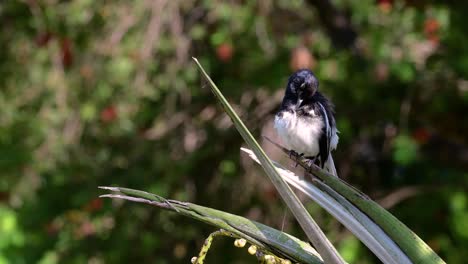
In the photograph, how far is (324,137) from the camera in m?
2.44

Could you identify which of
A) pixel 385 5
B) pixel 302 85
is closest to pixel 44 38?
pixel 385 5

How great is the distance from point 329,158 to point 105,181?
75.3 inches

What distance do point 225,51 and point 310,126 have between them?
1892 mm

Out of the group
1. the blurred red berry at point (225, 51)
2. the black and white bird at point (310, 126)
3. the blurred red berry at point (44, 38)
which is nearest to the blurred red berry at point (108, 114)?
the blurred red berry at point (44, 38)

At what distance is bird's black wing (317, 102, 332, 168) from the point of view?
7.95 feet

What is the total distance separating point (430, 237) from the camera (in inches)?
161

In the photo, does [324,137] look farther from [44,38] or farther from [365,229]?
[44,38]

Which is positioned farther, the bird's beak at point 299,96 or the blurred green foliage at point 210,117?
the blurred green foliage at point 210,117

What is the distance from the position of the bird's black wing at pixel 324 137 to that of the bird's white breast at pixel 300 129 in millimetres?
12

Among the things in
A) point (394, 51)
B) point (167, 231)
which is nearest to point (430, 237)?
point (394, 51)

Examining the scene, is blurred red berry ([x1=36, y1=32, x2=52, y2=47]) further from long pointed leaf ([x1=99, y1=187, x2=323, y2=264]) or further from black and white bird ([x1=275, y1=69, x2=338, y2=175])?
long pointed leaf ([x1=99, y1=187, x2=323, y2=264])

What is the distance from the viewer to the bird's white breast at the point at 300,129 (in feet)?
7.92

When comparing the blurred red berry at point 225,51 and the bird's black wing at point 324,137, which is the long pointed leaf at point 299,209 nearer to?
the bird's black wing at point 324,137

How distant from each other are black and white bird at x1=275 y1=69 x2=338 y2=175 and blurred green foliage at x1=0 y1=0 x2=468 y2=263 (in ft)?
3.91
